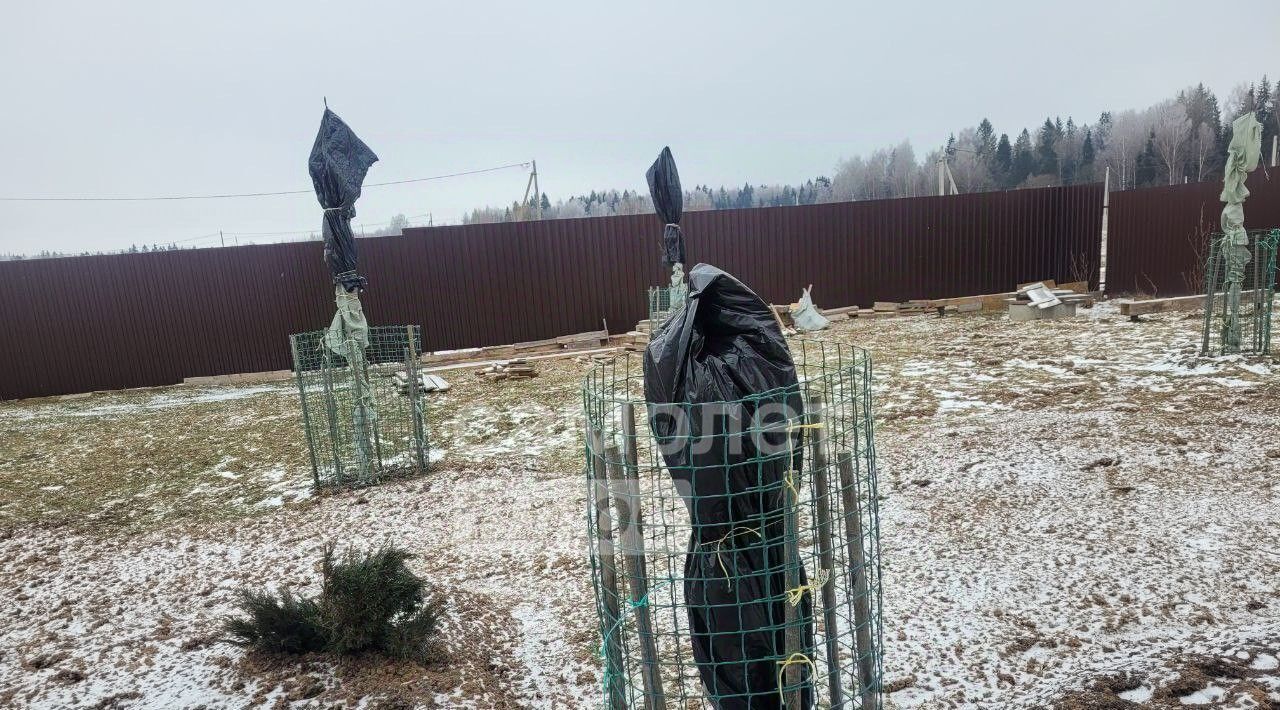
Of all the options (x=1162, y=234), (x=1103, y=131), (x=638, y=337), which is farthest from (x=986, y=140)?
(x=638, y=337)

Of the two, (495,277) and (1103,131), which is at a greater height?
(1103,131)

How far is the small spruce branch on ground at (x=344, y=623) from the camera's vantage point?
3266 mm

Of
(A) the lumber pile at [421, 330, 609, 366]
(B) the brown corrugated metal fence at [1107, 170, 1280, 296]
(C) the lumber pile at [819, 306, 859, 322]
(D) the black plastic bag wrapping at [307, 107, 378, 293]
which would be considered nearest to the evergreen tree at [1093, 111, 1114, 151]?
(B) the brown corrugated metal fence at [1107, 170, 1280, 296]

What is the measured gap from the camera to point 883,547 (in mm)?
4203

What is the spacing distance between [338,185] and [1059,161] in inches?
2091

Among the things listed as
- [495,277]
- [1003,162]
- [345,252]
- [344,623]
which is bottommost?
[344,623]

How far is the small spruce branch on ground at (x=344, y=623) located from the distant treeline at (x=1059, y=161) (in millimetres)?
31720

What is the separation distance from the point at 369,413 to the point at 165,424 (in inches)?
189

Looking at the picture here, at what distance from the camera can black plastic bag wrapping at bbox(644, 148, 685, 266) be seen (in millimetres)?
8805

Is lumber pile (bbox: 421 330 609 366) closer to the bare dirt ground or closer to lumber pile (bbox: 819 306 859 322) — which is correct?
the bare dirt ground

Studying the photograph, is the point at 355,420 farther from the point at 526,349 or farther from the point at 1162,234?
the point at 1162,234

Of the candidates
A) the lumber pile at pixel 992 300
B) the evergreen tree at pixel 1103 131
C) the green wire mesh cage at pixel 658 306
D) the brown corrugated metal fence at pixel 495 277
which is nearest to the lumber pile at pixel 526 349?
the brown corrugated metal fence at pixel 495 277

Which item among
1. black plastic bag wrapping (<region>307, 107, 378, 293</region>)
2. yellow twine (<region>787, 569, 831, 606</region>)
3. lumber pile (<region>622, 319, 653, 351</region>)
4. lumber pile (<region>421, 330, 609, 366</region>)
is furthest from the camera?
lumber pile (<region>421, 330, 609, 366</region>)

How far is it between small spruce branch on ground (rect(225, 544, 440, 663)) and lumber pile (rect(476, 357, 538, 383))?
23.0ft
